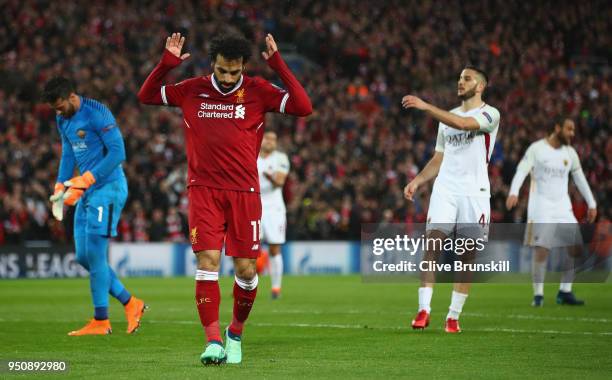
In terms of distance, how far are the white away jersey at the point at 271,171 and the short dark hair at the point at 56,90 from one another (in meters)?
7.04

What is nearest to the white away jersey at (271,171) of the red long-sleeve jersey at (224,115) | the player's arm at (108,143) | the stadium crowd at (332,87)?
the player's arm at (108,143)

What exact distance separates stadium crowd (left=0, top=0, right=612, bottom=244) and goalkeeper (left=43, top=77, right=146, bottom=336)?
1458 cm

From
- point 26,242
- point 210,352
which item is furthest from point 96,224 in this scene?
point 26,242

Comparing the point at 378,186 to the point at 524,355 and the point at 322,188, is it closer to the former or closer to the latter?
the point at 322,188

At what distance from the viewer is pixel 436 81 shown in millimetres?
35062

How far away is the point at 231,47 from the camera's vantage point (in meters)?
8.20

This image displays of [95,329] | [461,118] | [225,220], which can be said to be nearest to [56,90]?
[95,329]

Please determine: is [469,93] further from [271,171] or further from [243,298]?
[271,171]

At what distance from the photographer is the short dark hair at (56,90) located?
34.8 feet

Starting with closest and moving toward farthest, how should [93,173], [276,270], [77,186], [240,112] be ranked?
1. [240,112]
2. [77,186]
3. [93,173]
4. [276,270]

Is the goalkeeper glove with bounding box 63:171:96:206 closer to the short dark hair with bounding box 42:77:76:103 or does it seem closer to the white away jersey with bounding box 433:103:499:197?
the short dark hair with bounding box 42:77:76:103

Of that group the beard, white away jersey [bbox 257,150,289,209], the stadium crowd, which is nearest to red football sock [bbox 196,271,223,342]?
the beard

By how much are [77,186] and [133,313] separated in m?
1.60

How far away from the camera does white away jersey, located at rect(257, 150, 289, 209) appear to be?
1773cm
